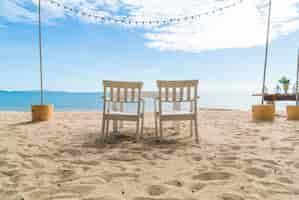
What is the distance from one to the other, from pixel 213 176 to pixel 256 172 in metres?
0.39

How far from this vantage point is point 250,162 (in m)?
2.15

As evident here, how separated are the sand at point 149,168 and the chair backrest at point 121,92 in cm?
59

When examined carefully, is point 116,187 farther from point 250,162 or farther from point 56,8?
point 56,8

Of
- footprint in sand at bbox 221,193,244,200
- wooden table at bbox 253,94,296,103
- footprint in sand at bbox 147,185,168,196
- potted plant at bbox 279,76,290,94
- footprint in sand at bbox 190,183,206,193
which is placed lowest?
footprint in sand at bbox 147,185,168,196

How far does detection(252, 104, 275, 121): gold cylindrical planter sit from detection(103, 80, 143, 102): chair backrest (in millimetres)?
3493

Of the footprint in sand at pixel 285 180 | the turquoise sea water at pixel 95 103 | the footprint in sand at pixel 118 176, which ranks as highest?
the footprint in sand at pixel 285 180

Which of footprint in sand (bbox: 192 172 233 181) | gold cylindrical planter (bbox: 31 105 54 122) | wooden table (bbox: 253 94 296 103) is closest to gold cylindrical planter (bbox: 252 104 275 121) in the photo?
wooden table (bbox: 253 94 296 103)

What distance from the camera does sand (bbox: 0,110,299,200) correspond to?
1541mm

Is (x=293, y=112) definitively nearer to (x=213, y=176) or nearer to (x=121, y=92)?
(x=121, y=92)

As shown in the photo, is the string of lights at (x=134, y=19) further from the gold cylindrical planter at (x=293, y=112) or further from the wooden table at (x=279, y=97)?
the wooden table at (x=279, y=97)

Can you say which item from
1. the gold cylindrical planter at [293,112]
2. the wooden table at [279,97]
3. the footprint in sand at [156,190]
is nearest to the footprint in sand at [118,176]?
the footprint in sand at [156,190]

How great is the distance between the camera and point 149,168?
2035mm

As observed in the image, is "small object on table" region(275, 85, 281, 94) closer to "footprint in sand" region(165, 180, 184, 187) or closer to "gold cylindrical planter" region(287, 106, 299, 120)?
"gold cylindrical planter" region(287, 106, 299, 120)

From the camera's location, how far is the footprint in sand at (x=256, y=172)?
1831 mm
